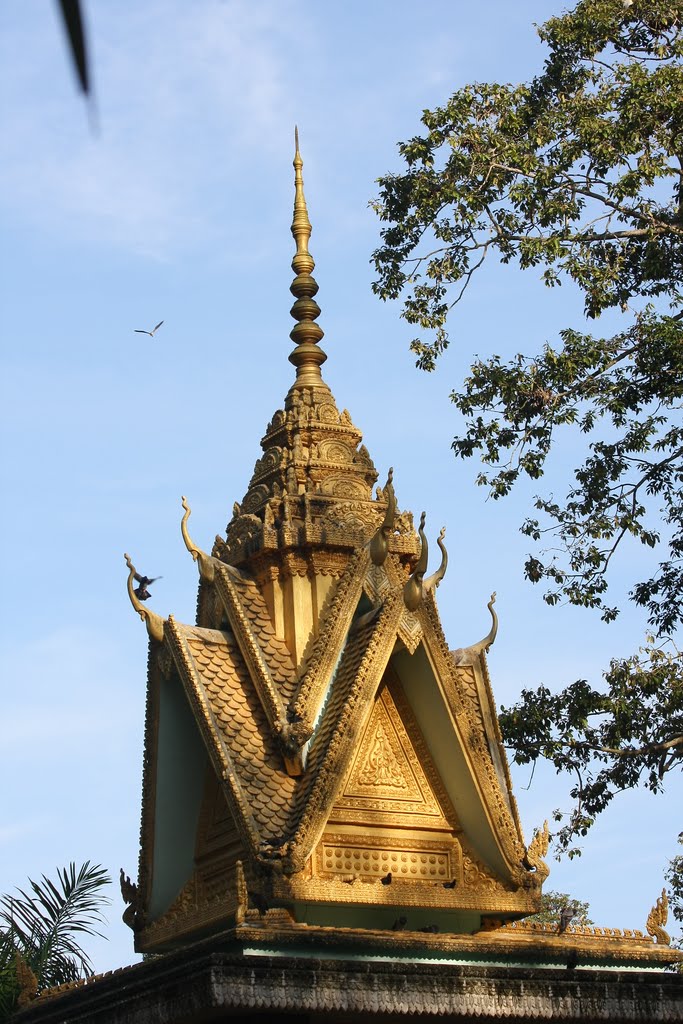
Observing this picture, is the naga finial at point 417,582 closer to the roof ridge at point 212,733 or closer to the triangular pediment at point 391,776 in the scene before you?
the triangular pediment at point 391,776

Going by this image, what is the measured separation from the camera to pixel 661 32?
Result: 12.5 m

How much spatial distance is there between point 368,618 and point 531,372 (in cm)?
290

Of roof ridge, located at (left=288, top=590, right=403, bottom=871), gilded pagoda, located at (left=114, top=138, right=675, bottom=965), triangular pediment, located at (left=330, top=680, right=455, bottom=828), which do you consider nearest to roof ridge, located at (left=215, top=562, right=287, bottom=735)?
gilded pagoda, located at (left=114, top=138, right=675, bottom=965)

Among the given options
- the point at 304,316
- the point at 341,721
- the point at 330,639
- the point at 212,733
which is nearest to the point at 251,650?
the point at 330,639

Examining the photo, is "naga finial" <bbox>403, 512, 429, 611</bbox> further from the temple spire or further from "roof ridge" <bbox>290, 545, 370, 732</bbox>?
the temple spire

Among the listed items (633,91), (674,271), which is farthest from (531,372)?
(633,91)

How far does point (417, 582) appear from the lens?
12836 millimetres

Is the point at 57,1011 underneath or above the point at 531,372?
underneath

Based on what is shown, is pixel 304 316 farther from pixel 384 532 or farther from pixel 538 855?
pixel 538 855

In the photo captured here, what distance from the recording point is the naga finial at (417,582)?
12852 millimetres

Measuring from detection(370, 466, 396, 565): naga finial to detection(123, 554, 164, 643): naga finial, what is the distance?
219 cm

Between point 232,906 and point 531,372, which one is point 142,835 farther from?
point 531,372

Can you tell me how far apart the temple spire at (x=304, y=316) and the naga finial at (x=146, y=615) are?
127 inches

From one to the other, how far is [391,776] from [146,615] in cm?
286
